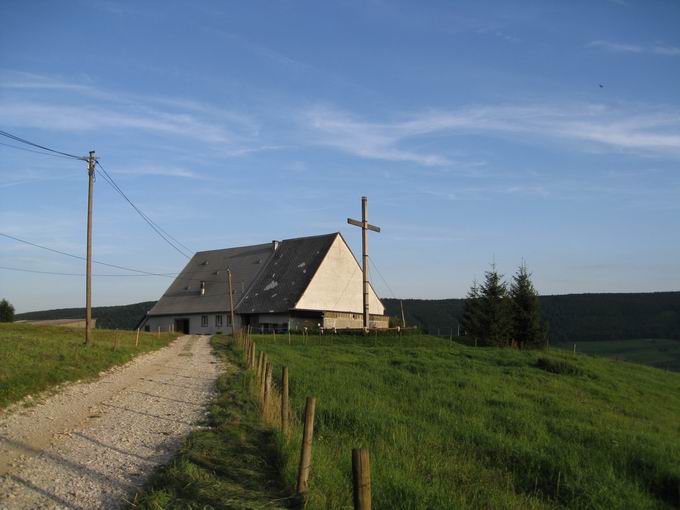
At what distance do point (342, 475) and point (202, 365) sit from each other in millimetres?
15517

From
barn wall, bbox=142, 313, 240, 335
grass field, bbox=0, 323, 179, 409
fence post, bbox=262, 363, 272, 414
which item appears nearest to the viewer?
fence post, bbox=262, 363, 272, 414

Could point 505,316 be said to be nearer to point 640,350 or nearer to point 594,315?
point 640,350

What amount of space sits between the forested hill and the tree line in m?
40.8

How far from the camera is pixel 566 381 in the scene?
24.2 m

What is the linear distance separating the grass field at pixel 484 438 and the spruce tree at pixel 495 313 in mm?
17268

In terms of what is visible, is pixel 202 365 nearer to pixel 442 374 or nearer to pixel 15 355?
pixel 15 355

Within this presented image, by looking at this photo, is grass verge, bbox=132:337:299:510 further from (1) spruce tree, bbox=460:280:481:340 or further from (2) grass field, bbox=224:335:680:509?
(1) spruce tree, bbox=460:280:481:340

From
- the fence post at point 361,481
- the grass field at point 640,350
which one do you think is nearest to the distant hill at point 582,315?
the grass field at point 640,350

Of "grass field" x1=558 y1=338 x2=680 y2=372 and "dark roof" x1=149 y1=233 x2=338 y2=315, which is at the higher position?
"dark roof" x1=149 y1=233 x2=338 y2=315

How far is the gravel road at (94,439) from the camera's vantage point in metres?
7.29

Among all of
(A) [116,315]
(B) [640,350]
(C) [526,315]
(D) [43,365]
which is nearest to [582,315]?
(B) [640,350]

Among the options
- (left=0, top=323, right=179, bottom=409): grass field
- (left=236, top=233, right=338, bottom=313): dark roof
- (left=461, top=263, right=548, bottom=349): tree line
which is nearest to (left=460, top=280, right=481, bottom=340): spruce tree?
(left=461, top=263, right=548, bottom=349): tree line

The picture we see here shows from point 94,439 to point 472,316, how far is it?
3712 centimetres

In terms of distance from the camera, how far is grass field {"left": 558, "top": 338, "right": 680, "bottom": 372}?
58781mm
